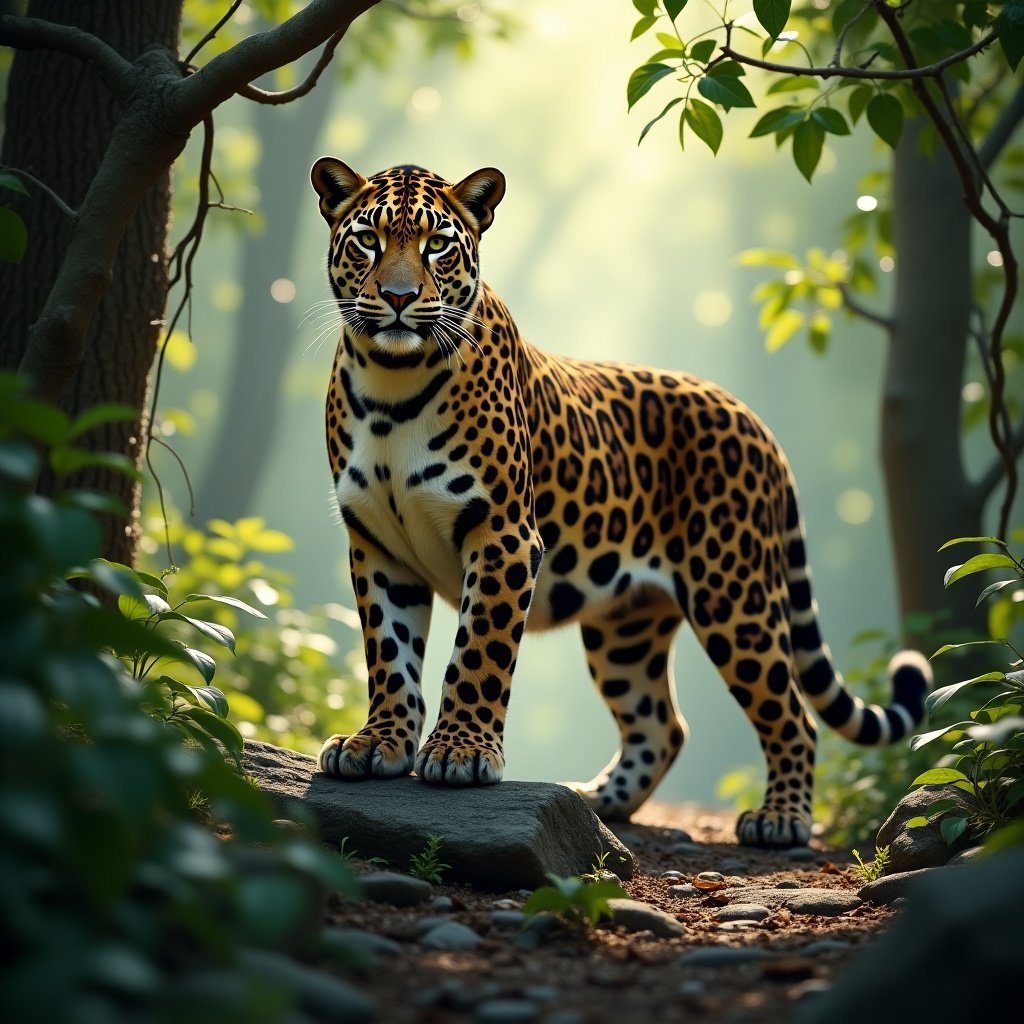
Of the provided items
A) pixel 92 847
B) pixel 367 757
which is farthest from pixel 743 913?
pixel 92 847

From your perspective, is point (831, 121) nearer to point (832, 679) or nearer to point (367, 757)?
point (367, 757)

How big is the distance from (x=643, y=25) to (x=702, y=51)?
216 mm

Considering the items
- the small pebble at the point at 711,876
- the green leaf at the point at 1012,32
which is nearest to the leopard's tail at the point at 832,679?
the small pebble at the point at 711,876

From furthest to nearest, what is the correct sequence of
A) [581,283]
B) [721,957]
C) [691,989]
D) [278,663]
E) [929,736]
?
[581,283] < [278,663] < [929,736] < [721,957] < [691,989]

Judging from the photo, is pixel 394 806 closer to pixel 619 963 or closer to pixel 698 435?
pixel 619 963

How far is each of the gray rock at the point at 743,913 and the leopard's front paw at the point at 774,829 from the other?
169 centimetres

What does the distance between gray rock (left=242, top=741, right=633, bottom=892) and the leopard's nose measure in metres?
1.58

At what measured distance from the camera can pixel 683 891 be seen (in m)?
4.38

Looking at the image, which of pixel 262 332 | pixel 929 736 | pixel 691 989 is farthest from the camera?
pixel 262 332

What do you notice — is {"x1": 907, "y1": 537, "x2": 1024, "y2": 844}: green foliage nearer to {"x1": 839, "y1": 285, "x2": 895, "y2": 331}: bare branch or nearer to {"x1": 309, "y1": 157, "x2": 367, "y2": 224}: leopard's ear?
{"x1": 309, "y1": 157, "x2": 367, "y2": 224}: leopard's ear

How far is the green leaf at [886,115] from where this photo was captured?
14.7 feet

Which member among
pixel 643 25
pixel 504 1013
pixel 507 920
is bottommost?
pixel 504 1013

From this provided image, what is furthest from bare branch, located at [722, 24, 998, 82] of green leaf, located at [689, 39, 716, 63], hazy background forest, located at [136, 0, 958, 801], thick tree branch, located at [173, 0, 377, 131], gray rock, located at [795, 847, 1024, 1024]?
hazy background forest, located at [136, 0, 958, 801]

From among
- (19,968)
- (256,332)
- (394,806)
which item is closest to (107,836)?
(19,968)
